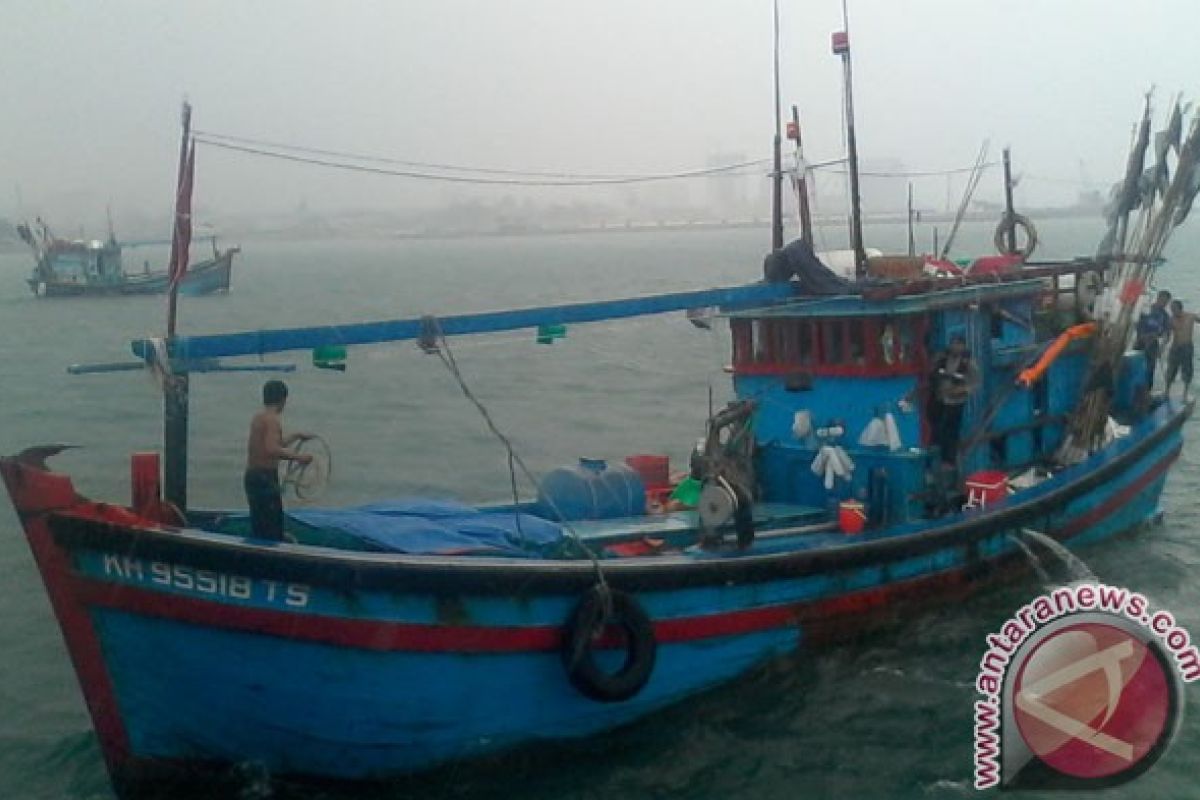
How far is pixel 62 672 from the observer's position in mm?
11414

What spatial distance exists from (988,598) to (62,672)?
347 inches

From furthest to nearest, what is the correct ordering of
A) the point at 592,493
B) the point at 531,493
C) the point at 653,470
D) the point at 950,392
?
the point at 531,493, the point at 653,470, the point at 950,392, the point at 592,493

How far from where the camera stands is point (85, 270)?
6906 centimetres

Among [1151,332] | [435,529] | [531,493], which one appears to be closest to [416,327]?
[435,529]

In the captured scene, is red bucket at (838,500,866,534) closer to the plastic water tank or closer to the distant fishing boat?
the plastic water tank

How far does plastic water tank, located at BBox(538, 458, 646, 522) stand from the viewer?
36.6 ft

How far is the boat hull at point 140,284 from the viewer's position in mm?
68500

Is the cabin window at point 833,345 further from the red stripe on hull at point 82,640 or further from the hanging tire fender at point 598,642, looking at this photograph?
the red stripe on hull at point 82,640

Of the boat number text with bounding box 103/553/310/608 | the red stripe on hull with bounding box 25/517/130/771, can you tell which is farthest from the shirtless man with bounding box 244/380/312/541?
the red stripe on hull with bounding box 25/517/130/771

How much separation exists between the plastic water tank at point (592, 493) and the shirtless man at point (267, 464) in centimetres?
290

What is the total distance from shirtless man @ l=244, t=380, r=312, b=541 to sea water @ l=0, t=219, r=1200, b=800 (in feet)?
3.56

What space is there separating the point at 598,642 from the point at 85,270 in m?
67.2

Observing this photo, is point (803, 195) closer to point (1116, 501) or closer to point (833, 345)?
point (833, 345)

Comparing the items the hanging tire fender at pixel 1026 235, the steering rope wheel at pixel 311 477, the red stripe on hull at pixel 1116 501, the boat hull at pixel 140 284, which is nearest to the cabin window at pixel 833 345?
the red stripe on hull at pixel 1116 501
